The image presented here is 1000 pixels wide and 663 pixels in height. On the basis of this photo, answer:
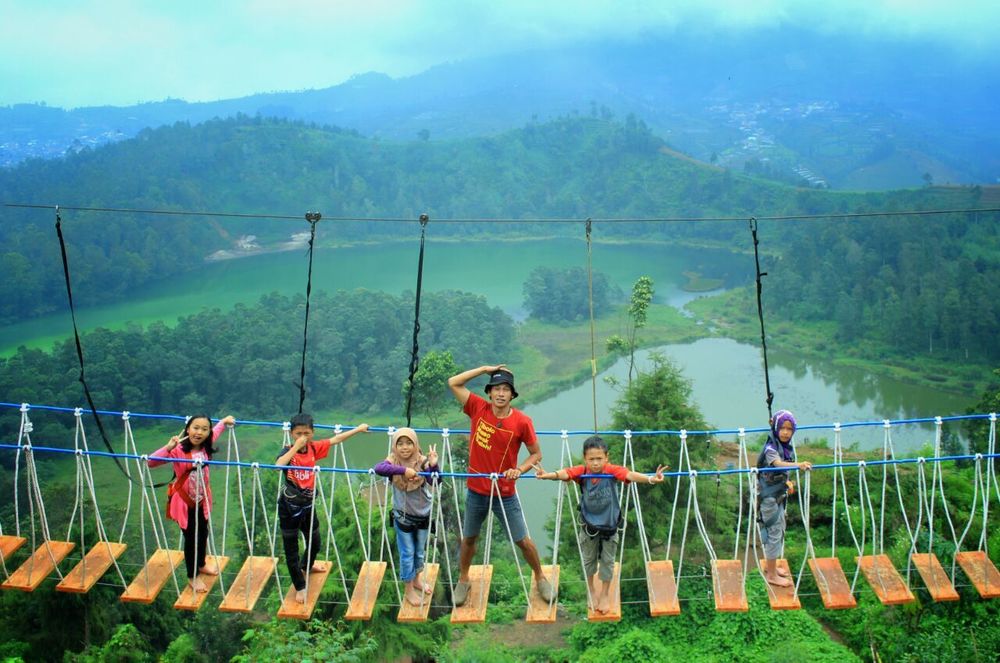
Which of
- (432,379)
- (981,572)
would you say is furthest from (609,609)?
(432,379)

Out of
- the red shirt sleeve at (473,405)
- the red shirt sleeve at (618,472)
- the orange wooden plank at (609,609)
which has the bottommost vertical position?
the orange wooden plank at (609,609)

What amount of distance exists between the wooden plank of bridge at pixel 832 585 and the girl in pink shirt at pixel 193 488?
6.95 ft

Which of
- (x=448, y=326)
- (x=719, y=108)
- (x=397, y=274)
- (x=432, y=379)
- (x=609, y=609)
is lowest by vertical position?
(x=609, y=609)

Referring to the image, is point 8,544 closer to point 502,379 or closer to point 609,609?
point 502,379

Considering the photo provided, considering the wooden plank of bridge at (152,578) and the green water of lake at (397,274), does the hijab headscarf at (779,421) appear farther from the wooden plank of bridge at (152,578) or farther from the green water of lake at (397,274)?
the green water of lake at (397,274)

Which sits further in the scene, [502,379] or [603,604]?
[603,604]

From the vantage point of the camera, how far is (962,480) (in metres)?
7.88

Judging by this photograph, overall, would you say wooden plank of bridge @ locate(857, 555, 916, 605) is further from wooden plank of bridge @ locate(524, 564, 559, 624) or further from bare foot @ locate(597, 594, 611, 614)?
wooden plank of bridge @ locate(524, 564, 559, 624)

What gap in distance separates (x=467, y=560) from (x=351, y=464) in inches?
578

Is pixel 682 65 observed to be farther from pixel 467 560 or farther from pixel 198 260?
pixel 467 560

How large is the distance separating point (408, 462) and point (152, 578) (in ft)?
3.84

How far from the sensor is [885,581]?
125 inches

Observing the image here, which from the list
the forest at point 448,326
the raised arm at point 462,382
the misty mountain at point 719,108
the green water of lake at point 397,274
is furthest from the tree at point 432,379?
the misty mountain at point 719,108

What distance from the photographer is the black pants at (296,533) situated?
298 cm
